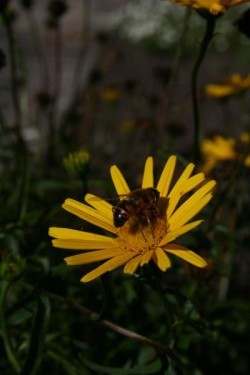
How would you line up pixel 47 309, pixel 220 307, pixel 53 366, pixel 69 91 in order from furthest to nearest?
pixel 69 91 < pixel 53 366 < pixel 220 307 < pixel 47 309

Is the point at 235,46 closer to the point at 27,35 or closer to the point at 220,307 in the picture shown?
the point at 27,35

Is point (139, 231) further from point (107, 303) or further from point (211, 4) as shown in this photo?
point (211, 4)

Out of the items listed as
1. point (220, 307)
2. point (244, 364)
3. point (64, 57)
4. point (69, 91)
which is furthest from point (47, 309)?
point (64, 57)

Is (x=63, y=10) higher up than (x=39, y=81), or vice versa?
(x=63, y=10)

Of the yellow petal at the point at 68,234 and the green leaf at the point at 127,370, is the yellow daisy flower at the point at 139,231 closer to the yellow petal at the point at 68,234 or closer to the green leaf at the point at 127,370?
the yellow petal at the point at 68,234

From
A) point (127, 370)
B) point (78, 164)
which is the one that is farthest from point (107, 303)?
point (78, 164)

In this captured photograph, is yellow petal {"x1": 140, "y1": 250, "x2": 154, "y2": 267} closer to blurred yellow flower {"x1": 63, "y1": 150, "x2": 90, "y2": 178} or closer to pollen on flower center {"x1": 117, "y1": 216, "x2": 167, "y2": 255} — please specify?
pollen on flower center {"x1": 117, "y1": 216, "x2": 167, "y2": 255}
